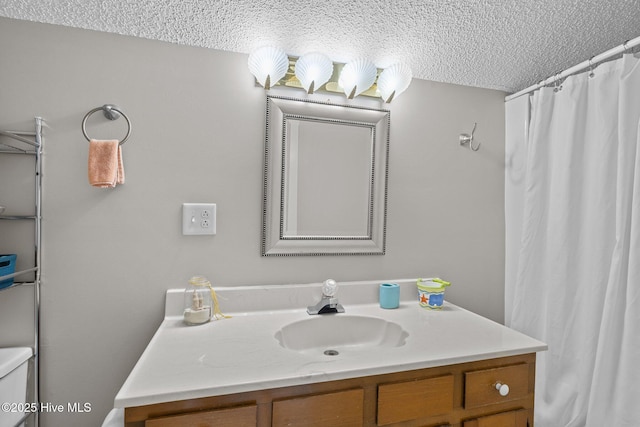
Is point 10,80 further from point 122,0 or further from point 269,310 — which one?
point 269,310

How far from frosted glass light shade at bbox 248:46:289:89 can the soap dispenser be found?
78cm

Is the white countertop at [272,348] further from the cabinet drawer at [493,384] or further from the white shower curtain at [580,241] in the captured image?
the white shower curtain at [580,241]

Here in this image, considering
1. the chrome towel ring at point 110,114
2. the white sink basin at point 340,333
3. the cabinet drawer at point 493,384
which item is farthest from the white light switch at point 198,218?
the cabinet drawer at point 493,384

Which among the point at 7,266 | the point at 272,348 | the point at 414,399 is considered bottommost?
the point at 414,399

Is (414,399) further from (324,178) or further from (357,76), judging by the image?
(357,76)

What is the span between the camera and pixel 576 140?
1.32 meters

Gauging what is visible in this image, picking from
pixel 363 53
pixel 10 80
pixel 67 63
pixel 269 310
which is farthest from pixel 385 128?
pixel 10 80

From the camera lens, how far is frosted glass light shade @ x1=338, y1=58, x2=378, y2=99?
51.3 inches

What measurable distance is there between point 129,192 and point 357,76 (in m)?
0.99

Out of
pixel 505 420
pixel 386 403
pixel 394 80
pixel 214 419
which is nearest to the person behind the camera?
pixel 214 419

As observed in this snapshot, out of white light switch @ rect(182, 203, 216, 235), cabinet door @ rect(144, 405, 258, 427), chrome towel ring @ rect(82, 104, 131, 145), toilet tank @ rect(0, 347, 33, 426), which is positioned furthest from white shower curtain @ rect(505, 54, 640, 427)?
toilet tank @ rect(0, 347, 33, 426)

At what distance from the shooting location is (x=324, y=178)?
1.37 metres

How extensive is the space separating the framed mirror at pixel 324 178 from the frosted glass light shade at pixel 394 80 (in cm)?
9

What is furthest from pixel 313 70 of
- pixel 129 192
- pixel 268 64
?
pixel 129 192
